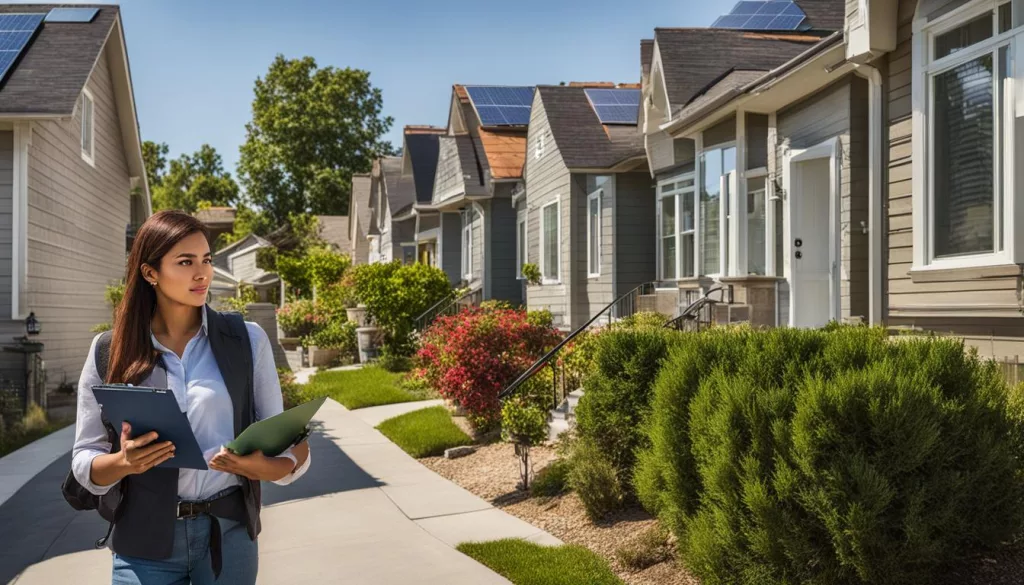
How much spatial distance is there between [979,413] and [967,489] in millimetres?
435

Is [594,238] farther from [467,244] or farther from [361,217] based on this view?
[361,217]

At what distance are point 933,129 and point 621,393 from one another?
357cm

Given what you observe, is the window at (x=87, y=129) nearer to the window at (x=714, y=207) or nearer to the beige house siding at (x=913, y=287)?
the window at (x=714, y=207)

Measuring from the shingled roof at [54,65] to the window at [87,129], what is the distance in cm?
150

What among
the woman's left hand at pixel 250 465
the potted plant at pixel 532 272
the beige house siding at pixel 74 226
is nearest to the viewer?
the woman's left hand at pixel 250 465

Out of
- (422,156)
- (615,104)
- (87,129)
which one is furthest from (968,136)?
(422,156)

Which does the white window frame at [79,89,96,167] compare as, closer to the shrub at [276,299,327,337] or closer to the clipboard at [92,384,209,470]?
the shrub at [276,299,327,337]

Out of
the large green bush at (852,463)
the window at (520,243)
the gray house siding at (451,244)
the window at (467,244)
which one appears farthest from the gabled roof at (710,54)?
the gray house siding at (451,244)

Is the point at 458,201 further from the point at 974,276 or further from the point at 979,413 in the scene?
the point at 979,413

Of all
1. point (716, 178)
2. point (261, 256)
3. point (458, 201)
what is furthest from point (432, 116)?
point (716, 178)

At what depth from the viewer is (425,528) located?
8172 mm

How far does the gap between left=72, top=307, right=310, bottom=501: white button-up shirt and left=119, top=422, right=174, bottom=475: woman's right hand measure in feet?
0.37

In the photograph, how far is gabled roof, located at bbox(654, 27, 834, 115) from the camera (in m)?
16.2

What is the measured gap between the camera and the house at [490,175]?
83.8ft
